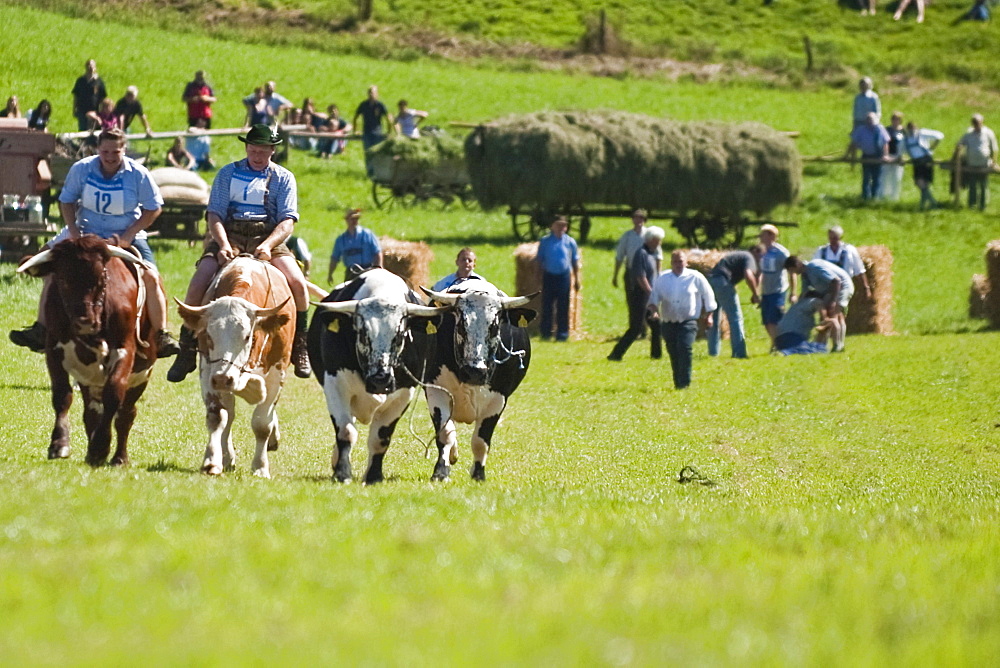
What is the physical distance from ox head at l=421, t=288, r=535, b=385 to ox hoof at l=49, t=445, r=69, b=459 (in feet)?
10.5

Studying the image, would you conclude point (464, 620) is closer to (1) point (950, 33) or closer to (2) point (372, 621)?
(2) point (372, 621)

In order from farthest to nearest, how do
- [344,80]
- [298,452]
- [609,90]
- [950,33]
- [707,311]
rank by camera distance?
[950,33] < [609,90] < [344,80] < [707,311] < [298,452]

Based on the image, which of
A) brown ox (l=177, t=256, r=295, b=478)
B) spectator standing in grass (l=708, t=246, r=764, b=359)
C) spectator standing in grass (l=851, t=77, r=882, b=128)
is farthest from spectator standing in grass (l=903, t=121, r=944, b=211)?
brown ox (l=177, t=256, r=295, b=478)

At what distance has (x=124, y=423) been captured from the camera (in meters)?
13.9

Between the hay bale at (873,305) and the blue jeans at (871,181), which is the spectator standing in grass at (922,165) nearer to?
the blue jeans at (871,181)

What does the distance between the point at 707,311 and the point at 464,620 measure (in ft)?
58.8

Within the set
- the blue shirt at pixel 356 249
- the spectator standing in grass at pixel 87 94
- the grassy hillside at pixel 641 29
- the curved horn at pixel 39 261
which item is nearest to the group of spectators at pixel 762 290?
the blue shirt at pixel 356 249

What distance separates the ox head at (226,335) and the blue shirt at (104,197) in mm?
921

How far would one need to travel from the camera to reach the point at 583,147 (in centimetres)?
3778

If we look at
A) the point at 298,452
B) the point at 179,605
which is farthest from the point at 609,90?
the point at 179,605

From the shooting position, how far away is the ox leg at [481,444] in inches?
574

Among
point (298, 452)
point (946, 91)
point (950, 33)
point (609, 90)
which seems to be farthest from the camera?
point (950, 33)

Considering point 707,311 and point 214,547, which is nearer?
point 214,547

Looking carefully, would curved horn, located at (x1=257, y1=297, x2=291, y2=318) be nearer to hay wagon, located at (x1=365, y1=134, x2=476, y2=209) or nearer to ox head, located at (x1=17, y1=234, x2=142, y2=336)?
ox head, located at (x1=17, y1=234, x2=142, y2=336)
